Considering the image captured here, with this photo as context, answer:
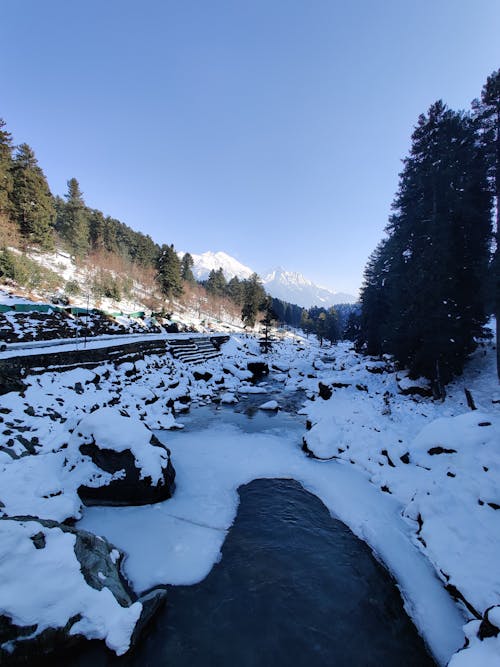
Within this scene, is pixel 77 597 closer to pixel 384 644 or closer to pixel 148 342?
pixel 384 644

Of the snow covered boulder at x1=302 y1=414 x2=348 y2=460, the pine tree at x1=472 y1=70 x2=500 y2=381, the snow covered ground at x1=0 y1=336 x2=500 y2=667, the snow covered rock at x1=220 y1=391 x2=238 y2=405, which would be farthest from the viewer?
the snow covered rock at x1=220 y1=391 x2=238 y2=405

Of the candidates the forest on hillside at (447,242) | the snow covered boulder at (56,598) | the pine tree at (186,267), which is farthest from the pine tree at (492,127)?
the pine tree at (186,267)

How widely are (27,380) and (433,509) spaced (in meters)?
17.3

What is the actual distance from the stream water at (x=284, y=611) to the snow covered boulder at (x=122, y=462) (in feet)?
9.27

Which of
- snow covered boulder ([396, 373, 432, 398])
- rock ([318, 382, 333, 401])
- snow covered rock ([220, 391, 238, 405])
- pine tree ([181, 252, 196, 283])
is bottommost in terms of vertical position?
snow covered rock ([220, 391, 238, 405])

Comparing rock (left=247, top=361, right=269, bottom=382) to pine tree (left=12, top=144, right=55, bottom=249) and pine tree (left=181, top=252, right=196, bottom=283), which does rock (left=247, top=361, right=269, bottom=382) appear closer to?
pine tree (left=12, top=144, right=55, bottom=249)

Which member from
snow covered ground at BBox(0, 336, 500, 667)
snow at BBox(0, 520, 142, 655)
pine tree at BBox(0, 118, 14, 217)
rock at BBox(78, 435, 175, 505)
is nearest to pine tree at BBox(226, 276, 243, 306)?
pine tree at BBox(0, 118, 14, 217)

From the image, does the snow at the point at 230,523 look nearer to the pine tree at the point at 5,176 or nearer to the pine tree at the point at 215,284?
the pine tree at the point at 5,176

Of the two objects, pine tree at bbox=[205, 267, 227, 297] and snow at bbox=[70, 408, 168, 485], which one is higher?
pine tree at bbox=[205, 267, 227, 297]

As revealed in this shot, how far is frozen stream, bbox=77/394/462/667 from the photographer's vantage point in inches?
186

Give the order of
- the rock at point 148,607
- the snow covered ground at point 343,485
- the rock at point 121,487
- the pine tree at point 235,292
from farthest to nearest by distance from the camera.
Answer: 1. the pine tree at point 235,292
2. the rock at point 121,487
3. the snow covered ground at point 343,485
4. the rock at point 148,607

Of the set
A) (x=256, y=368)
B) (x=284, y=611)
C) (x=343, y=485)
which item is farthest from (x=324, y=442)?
(x=256, y=368)

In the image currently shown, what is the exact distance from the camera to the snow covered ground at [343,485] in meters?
5.70

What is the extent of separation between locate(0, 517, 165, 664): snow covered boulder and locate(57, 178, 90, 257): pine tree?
56.3 metres
